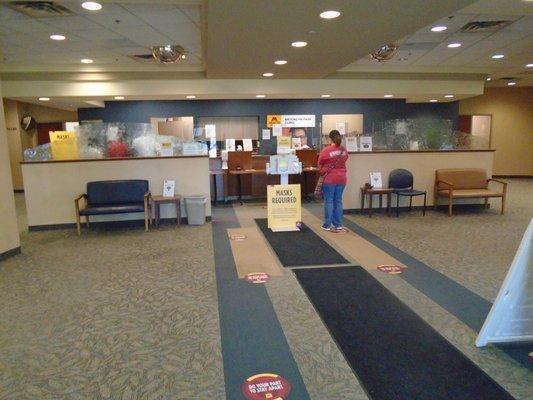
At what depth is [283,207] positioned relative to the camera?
6.15 metres

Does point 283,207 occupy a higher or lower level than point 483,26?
lower

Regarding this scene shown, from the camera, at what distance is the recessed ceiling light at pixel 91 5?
14.3 ft

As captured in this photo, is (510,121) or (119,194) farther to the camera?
(510,121)

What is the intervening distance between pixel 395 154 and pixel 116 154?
521 centimetres

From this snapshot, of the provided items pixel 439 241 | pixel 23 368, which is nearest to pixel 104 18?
pixel 23 368

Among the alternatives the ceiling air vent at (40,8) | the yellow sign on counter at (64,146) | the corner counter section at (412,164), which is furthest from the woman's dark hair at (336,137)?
the yellow sign on counter at (64,146)

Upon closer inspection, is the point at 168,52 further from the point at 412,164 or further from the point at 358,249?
the point at 412,164

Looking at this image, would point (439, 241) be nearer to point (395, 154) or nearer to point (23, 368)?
point (395, 154)

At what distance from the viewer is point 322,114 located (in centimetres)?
1167

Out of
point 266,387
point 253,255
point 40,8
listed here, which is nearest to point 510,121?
point 253,255

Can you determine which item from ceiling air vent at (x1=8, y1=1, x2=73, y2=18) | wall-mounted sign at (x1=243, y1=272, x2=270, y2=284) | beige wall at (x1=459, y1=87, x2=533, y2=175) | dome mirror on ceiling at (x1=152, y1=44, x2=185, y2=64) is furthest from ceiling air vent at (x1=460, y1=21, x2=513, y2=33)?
beige wall at (x1=459, y1=87, x2=533, y2=175)

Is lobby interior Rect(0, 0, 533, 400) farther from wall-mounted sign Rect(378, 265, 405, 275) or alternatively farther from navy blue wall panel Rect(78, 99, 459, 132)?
navy blue wall panel Rect(78, 99, 459, 132)

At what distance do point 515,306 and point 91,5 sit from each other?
505 cm

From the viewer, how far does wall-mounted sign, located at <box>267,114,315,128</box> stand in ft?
37.4
